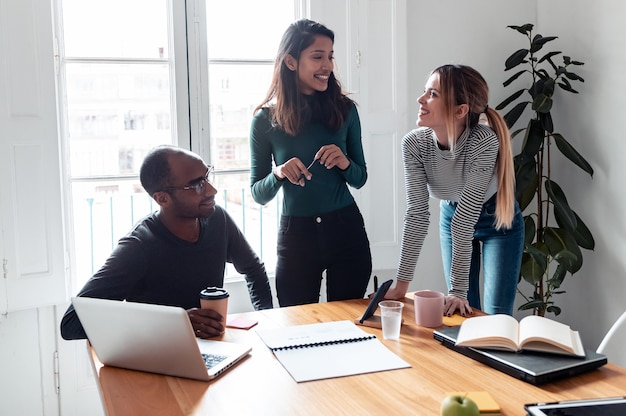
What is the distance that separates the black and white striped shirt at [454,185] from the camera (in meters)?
2.15

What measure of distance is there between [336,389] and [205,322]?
458 mm

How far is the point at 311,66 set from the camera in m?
2.44

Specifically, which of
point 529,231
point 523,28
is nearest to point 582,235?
point 529,231

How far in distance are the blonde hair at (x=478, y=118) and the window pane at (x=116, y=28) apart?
4.17 feet

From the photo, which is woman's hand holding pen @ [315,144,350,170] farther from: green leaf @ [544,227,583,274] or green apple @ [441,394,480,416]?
green leaf @ [544,227,583,274]

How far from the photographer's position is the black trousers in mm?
2416

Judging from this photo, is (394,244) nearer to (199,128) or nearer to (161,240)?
(199,128)

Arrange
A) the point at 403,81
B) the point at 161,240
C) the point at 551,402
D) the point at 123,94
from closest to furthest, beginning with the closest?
the point at 551,402
the point at 161,240
the point at 123,94
the point at 403,81

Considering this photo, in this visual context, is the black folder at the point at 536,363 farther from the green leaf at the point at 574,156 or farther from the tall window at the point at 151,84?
the green leaf at the point at 574,156

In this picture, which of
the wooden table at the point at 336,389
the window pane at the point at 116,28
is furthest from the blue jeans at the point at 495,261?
the window pane at the point at 116,28

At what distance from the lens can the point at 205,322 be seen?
5.76ft

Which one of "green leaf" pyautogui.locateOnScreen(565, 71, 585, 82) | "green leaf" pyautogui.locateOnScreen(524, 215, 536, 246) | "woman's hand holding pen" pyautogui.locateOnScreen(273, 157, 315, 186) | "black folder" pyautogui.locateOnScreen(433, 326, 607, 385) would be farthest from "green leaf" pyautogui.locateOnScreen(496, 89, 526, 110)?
"black folder" pyautogui.locateOnScreen(433, 326, 607, 385)

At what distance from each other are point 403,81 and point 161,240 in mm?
1691

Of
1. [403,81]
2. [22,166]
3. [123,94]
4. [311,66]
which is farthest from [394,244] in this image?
[22,166]
